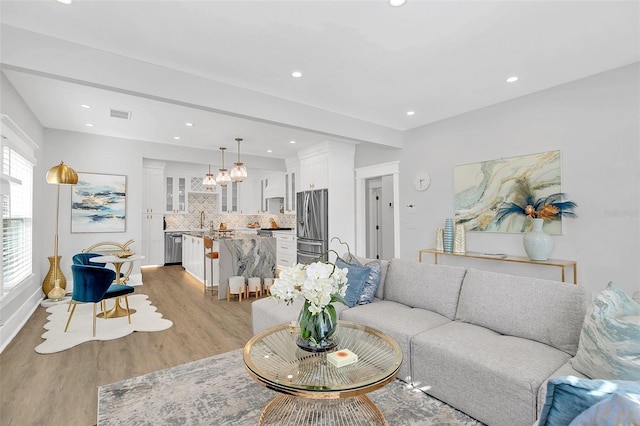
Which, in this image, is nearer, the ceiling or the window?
the ceiling

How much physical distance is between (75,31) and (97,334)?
114 inches

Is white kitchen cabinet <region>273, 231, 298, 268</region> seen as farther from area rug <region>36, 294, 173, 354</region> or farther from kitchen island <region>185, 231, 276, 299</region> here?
area rug <region>36, 294, 173, 354</region>

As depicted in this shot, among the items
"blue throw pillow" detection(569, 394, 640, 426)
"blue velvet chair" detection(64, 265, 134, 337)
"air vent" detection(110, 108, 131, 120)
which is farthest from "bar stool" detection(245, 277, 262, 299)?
"blue throw pillow" detection(569, 394, 640, 426)

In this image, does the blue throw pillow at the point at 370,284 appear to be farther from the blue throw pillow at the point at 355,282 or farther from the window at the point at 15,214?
the window at the point at 15,214

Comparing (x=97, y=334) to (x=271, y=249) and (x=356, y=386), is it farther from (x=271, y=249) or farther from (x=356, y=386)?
(x=356, y=386)

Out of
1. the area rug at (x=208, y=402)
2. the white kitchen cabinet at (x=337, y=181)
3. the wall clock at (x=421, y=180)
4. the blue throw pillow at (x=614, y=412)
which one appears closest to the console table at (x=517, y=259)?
the wall clock at (x=421, y=180)

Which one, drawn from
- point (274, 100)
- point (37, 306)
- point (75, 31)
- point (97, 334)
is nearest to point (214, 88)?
point (274, 100)

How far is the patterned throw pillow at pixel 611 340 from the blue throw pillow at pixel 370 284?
1.55 metres

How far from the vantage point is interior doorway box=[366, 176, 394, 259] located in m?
6.79

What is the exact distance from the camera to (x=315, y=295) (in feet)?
5.77

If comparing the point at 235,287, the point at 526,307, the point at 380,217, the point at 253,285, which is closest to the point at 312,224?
the point at 253,285

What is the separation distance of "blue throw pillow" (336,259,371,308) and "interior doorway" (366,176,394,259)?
3749mm

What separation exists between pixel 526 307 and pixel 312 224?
4165 millimetres

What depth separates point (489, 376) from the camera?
1791 mm
